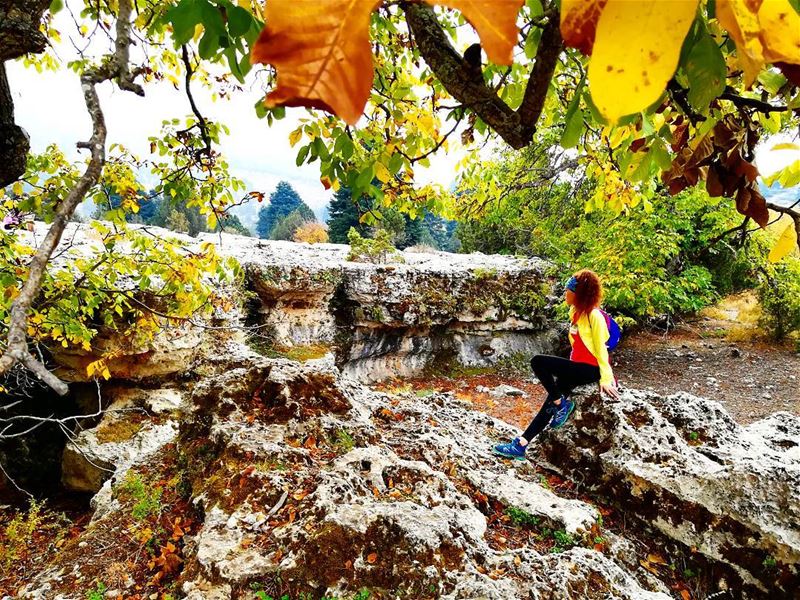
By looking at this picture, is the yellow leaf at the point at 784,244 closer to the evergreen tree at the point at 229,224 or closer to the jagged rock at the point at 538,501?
the jagged rock at the point at 538,501

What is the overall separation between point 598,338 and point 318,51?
383 cm

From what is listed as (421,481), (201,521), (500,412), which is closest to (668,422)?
(421,481)

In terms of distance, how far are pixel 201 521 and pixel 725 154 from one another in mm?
3209

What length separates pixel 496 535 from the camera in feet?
8.71

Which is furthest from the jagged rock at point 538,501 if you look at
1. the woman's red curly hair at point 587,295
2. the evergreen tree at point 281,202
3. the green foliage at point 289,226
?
the evergreen tree at point 281,202

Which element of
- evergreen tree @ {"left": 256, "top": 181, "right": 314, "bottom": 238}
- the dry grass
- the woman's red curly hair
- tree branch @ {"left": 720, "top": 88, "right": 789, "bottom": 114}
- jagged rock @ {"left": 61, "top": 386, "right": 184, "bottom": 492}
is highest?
evergreen tree @ {"left": 256, "top": 181, "right": 314, "bottom": 238}

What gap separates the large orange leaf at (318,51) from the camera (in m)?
0.34

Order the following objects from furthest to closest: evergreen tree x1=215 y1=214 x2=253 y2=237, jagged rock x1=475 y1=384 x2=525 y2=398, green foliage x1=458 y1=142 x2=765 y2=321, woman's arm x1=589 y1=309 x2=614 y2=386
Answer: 1. green foliage x1=458 y1=142 x2=765 y2=321
2. jagged rock x1=475 y1=384 x2=525 y2=398
3. woman's arm x1=589 y1=309 x2=614 y2=386
4. evergreen tree x1=215 y1=214 x2=253 y2=237

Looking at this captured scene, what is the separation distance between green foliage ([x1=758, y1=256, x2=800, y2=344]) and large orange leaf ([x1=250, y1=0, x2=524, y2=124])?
536 inches

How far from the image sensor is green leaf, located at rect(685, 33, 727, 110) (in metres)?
0.75

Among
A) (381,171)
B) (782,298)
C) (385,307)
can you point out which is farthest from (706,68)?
(782,298)

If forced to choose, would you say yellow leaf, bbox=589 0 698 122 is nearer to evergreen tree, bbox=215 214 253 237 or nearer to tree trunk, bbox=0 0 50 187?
tree trunk, bbox=0 0 50 187

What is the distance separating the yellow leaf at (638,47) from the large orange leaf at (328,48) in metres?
0.06

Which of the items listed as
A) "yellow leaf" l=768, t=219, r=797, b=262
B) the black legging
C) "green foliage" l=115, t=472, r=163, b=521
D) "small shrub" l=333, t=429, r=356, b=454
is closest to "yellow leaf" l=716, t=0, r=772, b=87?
"yellow leaf" l=768, t=219, r=797, b=262
